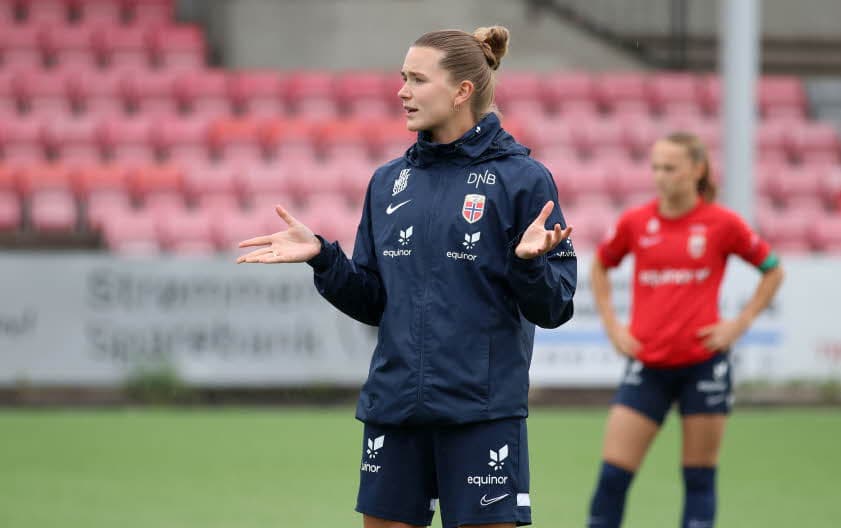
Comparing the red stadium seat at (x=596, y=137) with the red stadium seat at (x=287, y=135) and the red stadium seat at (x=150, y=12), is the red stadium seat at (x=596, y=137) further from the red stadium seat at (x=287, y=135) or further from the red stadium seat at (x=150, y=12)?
the red stadium seat at (x=150, y=12)

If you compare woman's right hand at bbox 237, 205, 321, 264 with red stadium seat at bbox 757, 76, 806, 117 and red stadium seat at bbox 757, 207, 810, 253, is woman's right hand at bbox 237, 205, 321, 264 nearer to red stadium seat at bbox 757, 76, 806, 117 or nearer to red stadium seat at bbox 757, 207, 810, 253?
red stadium seat at bbox 757, 207, 810, 253

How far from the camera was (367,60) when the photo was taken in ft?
63.8

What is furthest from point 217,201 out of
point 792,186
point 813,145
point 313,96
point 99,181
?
point 813,145

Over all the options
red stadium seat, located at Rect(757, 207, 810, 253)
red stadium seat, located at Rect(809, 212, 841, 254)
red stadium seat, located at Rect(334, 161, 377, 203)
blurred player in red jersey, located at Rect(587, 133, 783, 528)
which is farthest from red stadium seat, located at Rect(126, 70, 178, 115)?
blurred player in red jersey, located at Rect(587, 133, 783, 528)

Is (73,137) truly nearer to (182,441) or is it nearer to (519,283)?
(182,441)

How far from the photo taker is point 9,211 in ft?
49.0

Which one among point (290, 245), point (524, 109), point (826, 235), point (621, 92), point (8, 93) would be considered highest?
point (621, 92)

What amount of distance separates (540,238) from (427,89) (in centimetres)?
58

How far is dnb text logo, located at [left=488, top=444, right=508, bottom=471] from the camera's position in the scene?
379 centimetres

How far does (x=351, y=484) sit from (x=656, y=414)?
10.9 ft

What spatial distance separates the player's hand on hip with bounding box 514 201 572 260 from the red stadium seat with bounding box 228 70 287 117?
14.2m

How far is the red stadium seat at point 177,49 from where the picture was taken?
18266 millimetres

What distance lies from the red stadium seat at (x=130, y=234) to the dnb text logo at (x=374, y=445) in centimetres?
1075

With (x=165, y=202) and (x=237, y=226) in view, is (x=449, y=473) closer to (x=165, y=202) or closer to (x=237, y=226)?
(x=237, y=226)
